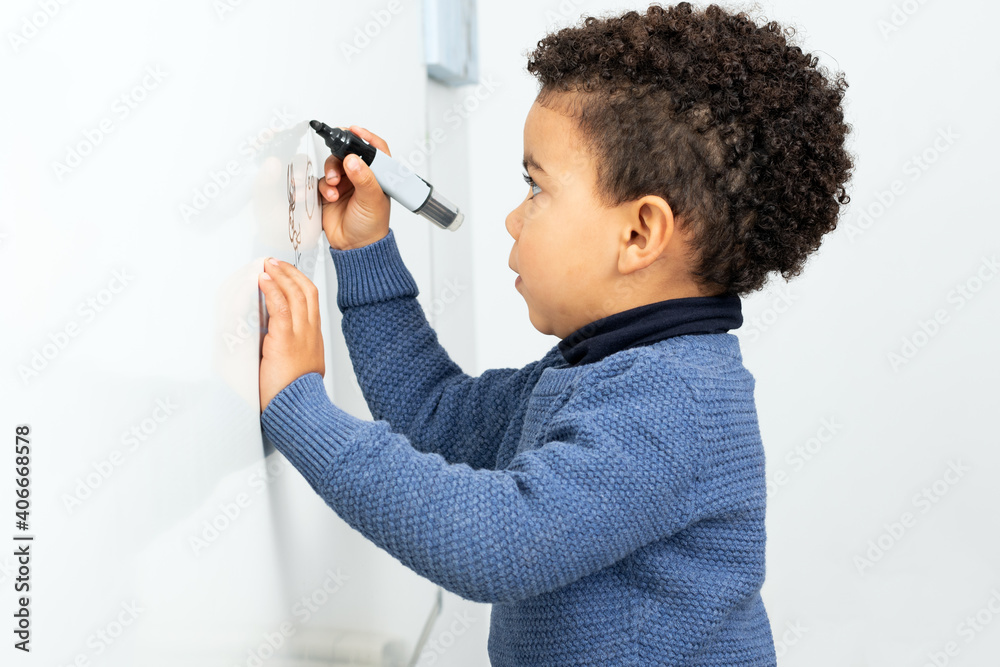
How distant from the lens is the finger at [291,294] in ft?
2.05

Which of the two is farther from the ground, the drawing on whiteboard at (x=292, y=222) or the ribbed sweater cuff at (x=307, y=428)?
the drawing on whiteboard at (x=292, y=222)

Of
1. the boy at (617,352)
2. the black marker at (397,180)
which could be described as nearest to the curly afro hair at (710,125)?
the boy at (617,352)

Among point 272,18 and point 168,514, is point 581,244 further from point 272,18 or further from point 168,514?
point 168,514

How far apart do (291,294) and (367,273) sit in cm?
19

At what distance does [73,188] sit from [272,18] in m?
0.28

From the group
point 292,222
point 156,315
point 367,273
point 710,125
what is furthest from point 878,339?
point 156,315

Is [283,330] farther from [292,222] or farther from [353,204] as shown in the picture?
[353,204]

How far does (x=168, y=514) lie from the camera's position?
472 mm

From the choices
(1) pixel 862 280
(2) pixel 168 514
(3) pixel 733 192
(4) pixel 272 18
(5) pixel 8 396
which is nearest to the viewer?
(5) pixel 8 396

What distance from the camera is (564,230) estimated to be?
29.2 inches

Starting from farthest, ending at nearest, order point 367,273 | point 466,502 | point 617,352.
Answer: point 367,273, point 617,352, point 466,502

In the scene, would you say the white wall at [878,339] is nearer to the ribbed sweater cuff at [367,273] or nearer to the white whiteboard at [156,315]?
the ribbed sweater cuff at [367,273]

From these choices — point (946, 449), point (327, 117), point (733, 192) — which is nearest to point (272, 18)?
point (327, 117)

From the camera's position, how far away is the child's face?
74 cm
